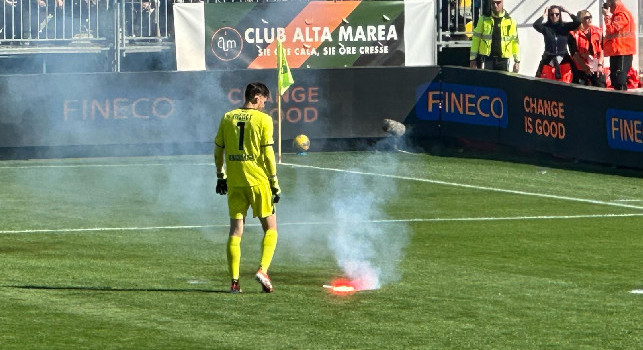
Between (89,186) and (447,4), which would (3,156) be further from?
(447,4)

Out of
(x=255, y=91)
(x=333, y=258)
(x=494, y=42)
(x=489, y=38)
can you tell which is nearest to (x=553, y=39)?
(x=494, y=42)

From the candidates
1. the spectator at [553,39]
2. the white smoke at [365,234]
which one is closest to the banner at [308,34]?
the spectator at [553,39]

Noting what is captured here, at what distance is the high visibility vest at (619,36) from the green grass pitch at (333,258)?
3626mm

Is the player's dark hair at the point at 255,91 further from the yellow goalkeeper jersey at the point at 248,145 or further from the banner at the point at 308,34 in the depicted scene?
the banner at the point at 308,34

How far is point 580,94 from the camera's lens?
25.6m

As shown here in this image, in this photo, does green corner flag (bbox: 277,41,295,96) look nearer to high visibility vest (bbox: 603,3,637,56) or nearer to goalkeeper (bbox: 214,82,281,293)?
high visibility vest (bbox: 603,3,637,56)

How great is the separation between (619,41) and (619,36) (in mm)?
110

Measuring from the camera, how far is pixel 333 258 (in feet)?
54.5

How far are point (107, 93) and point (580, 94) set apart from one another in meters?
8.87

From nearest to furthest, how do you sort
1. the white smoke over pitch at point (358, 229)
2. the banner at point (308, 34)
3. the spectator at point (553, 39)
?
1. the white smoke over pitch at point (358, 229)
2. the banner at point (308, 34)
3. the spectator at point (553, 39)

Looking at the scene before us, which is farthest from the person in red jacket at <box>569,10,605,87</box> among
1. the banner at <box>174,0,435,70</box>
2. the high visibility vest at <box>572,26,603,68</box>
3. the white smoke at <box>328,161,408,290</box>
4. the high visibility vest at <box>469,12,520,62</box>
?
the white smoke at <box>328,161,408,290</box>

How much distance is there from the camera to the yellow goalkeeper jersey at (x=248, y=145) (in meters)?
14.2

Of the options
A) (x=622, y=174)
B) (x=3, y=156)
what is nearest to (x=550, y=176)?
(x=622, y=174)

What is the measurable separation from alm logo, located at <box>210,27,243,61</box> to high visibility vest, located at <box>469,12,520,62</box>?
191 inches
